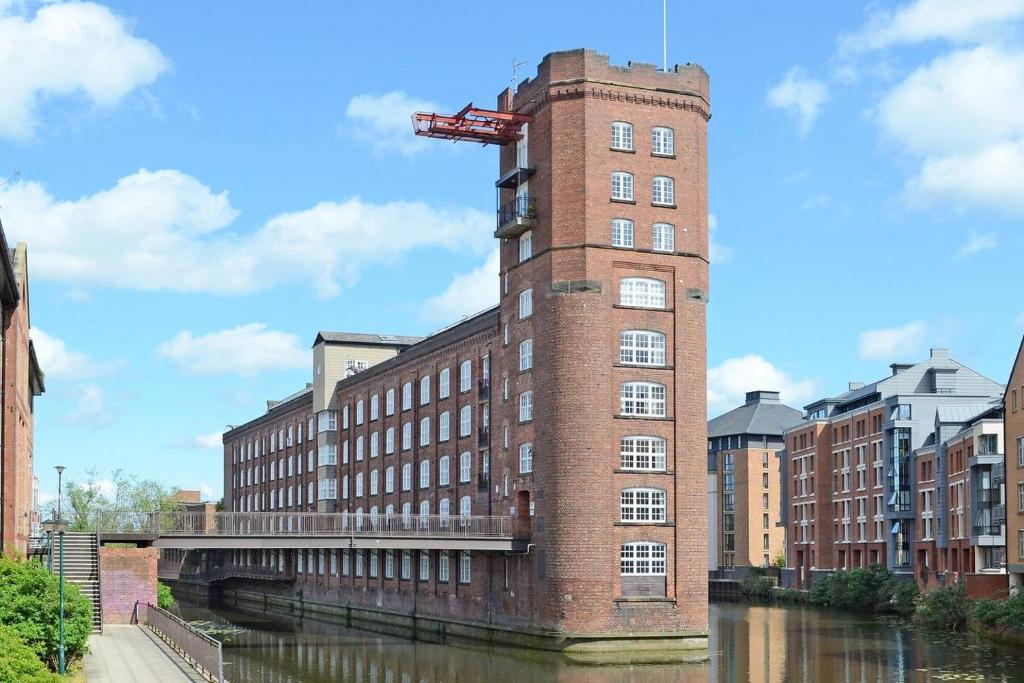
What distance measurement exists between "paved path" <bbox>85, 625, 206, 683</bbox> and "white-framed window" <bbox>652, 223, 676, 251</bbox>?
24592mm

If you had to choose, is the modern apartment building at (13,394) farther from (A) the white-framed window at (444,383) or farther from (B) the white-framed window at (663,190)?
(B) the white-framed window at (663,190)

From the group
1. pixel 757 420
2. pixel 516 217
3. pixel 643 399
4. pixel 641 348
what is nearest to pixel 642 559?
pixel 643 399

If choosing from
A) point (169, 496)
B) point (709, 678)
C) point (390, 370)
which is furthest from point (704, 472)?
point (169, 496)

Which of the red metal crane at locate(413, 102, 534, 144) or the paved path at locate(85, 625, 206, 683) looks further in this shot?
the red metal crane at locate(413, 102, 534, 144)

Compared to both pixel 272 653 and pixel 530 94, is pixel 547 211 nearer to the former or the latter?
pixel 530 94

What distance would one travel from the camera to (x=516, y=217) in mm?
54531

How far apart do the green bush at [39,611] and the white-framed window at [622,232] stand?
86.4 feet

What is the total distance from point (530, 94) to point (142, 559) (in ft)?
80.6

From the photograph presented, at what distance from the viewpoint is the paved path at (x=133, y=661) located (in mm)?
32906

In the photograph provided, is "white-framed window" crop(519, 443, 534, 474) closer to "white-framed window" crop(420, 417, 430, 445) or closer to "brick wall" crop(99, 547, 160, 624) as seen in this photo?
"brick wall" crop(99, 547, 160, 624)

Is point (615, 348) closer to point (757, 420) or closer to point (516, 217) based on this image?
point (516, 217)

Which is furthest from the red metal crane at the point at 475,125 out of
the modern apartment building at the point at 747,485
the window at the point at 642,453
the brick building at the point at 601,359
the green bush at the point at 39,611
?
the modern apartment building at the point at 747,485

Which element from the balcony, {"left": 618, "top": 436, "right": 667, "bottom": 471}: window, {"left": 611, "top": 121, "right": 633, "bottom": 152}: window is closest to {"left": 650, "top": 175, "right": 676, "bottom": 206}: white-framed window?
{"left": 611, "top": 121, "right": 633, "bottom": 152}: window

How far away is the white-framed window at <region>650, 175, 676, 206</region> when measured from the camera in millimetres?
53750
